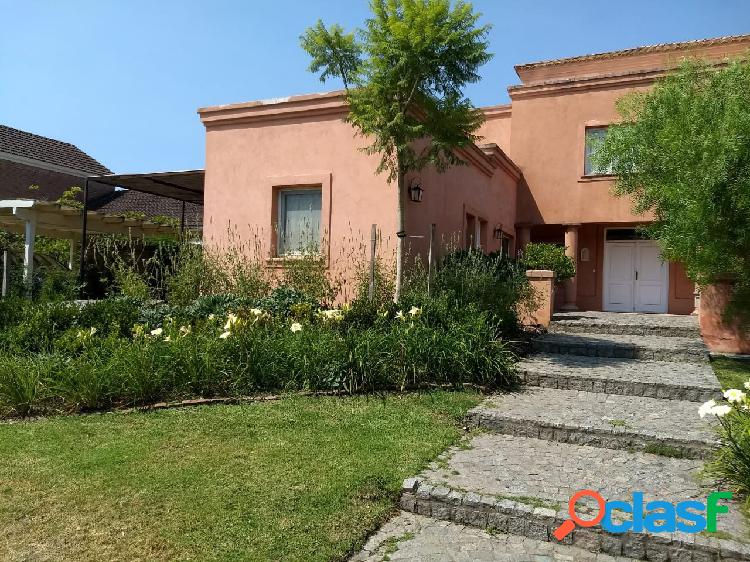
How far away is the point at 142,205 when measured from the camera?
2538 centimetres

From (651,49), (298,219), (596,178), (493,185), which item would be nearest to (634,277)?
(596,178)

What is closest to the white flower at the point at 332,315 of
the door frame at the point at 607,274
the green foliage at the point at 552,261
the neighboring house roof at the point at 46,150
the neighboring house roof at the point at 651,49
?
the green foliage at the point at 552,261

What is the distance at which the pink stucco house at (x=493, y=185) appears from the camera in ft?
31.8

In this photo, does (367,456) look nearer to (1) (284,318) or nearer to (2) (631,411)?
(2) (631,411)

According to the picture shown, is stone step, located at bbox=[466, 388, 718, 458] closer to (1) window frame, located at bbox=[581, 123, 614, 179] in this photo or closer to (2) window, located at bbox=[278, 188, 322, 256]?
(2) window, located at bbox=[278, 188, 322, 256]

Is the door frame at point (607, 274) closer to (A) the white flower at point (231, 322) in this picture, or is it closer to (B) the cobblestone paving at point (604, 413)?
(B) the cobblestone paving at point (604, 413)

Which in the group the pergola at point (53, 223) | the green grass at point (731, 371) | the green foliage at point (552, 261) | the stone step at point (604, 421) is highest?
the pergola at point (53, 223)

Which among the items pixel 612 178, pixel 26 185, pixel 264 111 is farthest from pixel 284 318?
pixel 26 185

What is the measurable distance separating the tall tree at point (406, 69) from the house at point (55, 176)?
13.9 m

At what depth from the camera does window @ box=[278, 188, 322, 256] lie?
392 inches

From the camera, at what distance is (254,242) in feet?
33.5

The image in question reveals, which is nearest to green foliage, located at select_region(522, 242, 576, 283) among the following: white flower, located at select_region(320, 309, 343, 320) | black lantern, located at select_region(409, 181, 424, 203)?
black lantern, located at select_region(409, 181, 424, 203)

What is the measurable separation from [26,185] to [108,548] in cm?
2420

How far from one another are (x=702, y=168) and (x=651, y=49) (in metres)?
10.1
